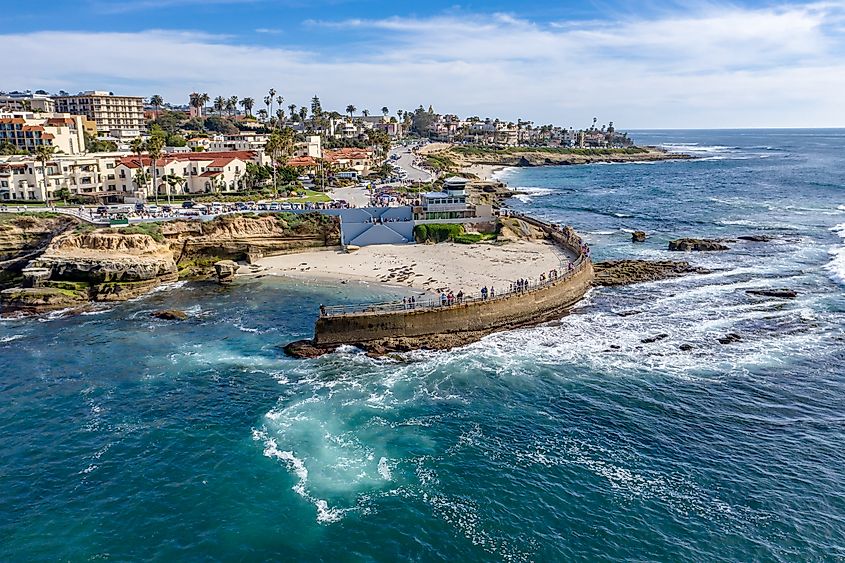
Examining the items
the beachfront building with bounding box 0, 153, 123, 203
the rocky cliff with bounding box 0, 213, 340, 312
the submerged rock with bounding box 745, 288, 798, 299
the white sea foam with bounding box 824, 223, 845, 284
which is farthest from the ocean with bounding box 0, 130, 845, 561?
the beachfront building with bounding box 0, 153, 123, 203

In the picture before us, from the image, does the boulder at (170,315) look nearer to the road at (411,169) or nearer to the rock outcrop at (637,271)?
the rock outcrop at (637,271)

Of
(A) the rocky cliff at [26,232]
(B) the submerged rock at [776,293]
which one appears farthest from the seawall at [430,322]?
(A) the rocky cliff at [26,232]

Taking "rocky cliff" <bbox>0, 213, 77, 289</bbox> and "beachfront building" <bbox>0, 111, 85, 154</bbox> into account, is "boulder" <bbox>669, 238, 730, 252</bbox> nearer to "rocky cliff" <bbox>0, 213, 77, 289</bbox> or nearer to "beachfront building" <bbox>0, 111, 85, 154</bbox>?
"rocky cliff" <bbox>0, 213, 77, 289</bbox>

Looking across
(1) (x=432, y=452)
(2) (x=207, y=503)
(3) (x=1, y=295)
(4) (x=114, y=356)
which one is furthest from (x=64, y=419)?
(3) (x=1, y=295)

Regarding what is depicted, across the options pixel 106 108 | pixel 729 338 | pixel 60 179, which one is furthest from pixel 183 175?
pixel 106 108

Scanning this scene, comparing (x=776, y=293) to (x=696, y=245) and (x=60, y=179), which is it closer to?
(x=696, y=245)

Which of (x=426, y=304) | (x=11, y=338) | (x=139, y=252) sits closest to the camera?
(x=11, y=338)
